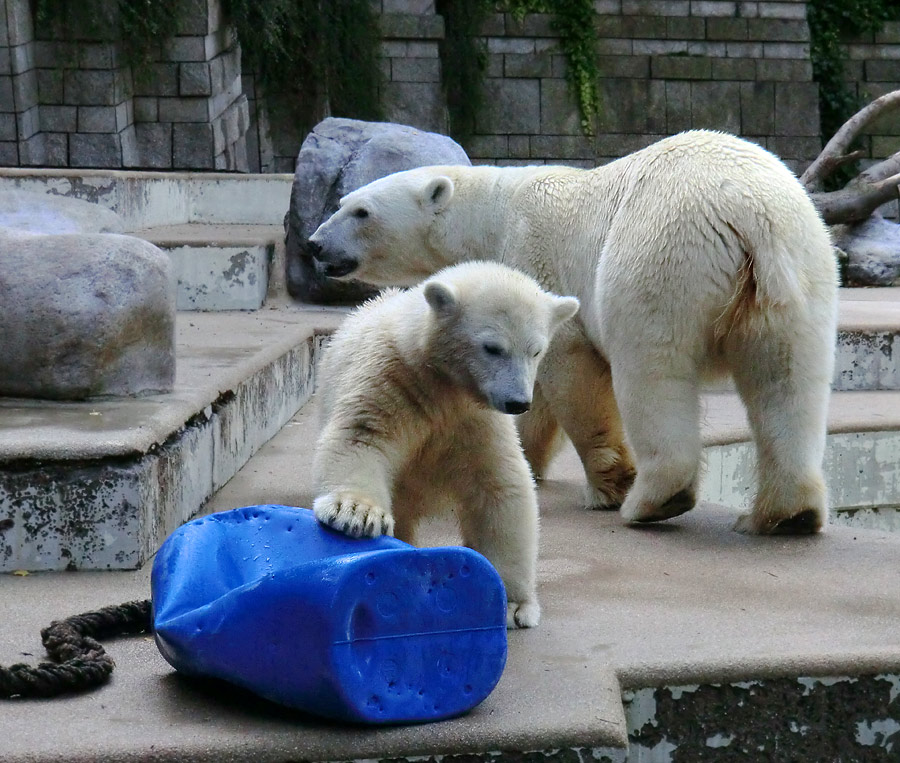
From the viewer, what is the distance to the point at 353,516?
1979mm

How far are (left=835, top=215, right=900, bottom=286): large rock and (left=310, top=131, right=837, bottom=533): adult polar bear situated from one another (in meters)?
5.11

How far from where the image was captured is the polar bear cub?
220 cm

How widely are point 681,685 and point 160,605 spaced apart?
825 millimetres

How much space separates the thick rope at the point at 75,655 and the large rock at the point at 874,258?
6.62m

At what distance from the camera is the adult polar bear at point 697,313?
2842mm

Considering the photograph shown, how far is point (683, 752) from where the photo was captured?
207cm

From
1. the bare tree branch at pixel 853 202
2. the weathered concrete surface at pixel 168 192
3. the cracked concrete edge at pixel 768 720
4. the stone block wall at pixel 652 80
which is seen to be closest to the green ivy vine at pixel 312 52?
the stone block wall at pixel 652 80

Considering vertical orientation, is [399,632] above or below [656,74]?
below

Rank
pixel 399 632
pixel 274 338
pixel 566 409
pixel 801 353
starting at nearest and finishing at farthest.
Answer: pixel 399 632, pixel 801 353, pixel 566 409, pixel 274 338

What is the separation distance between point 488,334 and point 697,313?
0.81 meters

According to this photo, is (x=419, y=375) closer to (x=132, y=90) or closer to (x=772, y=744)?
(x=772, y=744)

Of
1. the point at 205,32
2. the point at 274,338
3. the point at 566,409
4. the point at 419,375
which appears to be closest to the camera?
the point at 419,375

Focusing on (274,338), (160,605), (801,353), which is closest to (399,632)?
(160,605)

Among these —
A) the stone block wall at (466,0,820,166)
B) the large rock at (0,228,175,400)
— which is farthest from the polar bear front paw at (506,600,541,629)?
the stone block wall at (466,0,820,166)
